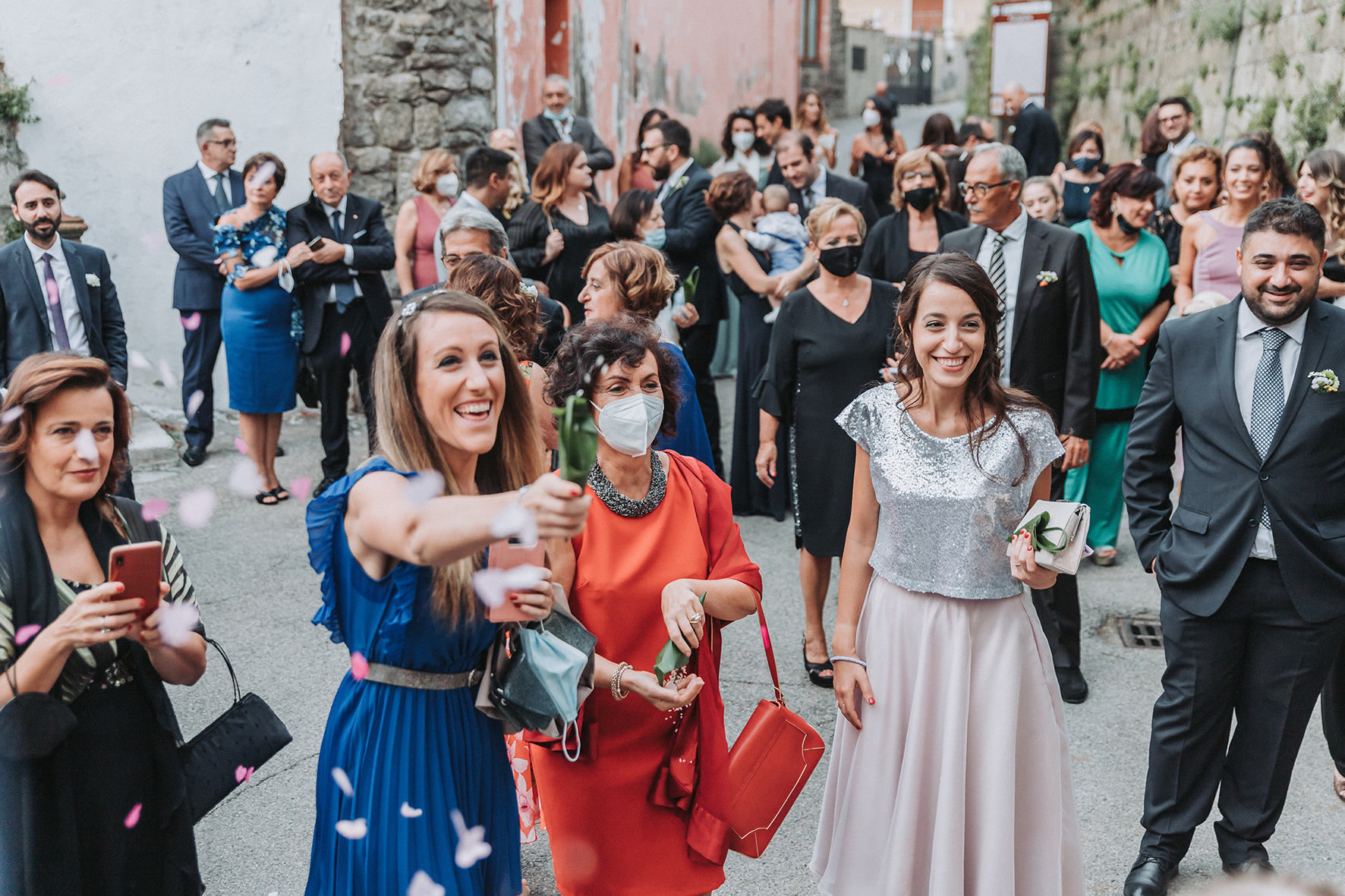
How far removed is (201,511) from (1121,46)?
1298cm

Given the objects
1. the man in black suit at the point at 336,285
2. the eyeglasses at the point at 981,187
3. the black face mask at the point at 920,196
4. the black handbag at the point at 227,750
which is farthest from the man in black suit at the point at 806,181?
the black handbag at the point at 227,750

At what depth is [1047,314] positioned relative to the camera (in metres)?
4.60

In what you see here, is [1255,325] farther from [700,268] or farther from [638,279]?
[700,268]

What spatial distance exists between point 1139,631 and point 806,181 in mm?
4166

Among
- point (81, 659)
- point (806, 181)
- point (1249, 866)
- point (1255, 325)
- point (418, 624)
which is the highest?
point (806, 181)

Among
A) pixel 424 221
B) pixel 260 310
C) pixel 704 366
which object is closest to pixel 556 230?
pixel 424 221

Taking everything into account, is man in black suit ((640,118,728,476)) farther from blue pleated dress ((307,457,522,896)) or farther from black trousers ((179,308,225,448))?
blue pleated dress ((307,457,522,896))

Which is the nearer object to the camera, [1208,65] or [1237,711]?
[1237,711]

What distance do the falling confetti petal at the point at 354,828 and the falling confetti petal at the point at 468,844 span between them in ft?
0.56

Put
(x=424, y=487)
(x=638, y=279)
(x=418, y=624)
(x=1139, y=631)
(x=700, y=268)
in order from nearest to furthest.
Answer: (x=424, y=487), (x=418, y=624), (x=638, y=279), (x=1139, y=631), (x=700, y=268)

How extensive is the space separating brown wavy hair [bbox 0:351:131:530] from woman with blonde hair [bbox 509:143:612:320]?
4156 millimetres

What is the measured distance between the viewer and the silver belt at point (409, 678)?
230cm

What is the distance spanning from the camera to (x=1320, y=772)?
164 inches

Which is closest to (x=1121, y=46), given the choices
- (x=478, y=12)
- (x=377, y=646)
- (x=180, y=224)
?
(x=478, y=12)
